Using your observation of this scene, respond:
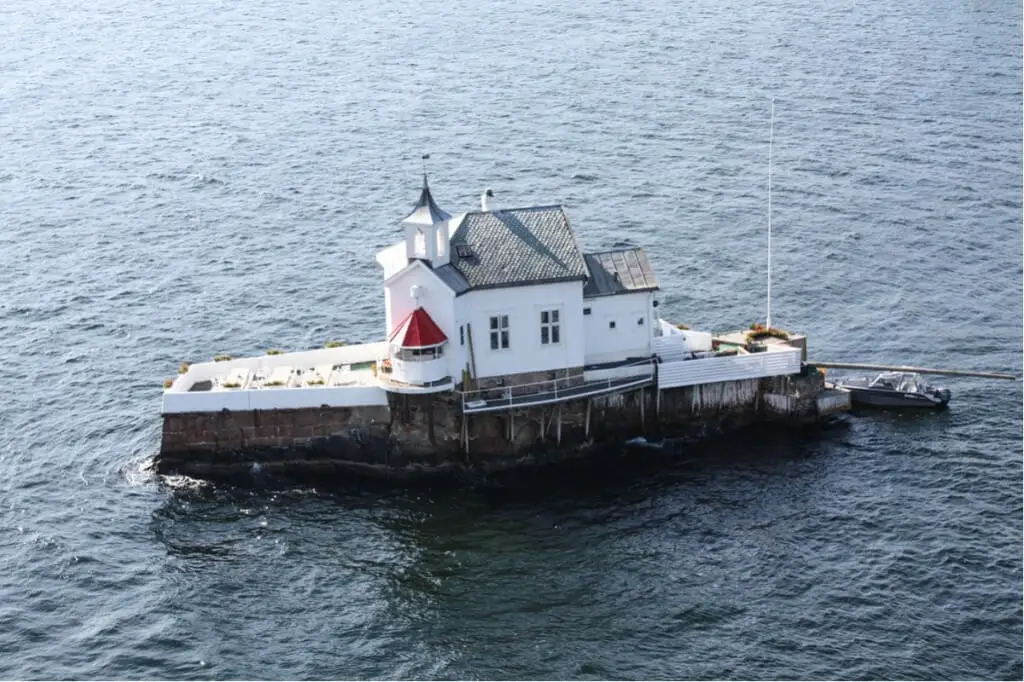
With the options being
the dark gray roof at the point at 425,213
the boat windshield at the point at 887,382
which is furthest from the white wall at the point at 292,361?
the boat windshield at the point at 887,382

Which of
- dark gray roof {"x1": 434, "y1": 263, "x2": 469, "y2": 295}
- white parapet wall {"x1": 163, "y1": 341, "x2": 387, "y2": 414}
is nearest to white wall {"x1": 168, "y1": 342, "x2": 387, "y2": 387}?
white parapet wall {"x1": 163, "y1": 341, "x2": 387, "y2": 414}

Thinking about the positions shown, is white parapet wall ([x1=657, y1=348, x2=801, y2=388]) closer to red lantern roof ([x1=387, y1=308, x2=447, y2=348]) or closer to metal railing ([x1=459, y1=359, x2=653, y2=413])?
metal railing ([x1=459, y1=359, x2=653, y2=413])

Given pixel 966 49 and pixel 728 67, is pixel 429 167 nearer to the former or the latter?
pixel 728 67

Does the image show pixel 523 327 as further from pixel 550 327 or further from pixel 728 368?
pixel 728 368

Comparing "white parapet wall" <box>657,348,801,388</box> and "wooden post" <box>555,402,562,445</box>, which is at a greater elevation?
"white parapet wall" <box>657,348,801,388</box>

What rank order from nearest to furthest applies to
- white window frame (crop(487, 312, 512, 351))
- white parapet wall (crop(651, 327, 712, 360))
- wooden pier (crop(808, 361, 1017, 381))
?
white window frame (crop(487, 312, 512, 351)) → white parapet wall (crop(651, 327, 712, 360)) → wooden pier (crop(808, 361, 1017, 381))

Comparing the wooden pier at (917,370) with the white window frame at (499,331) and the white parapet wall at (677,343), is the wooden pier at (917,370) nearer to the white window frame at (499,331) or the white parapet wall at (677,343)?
the white parapet wall at (677,343)

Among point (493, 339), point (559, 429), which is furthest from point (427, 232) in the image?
point (559, 429)
